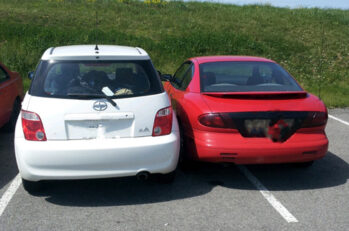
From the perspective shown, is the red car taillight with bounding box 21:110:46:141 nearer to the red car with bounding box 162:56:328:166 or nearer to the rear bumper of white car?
the rear bumper of white car

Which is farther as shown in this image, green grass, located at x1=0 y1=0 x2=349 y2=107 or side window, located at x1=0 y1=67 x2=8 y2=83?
green grass, located at x1=0 y1=0 x2=349 y2=107

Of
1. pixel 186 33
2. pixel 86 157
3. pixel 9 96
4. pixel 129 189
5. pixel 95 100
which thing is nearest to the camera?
pixel 86 157

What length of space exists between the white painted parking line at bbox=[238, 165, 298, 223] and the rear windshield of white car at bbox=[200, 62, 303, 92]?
3.66ft

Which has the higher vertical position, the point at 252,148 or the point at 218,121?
the point at 218,121

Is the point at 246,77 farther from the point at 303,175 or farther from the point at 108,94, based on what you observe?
the point at 108,94

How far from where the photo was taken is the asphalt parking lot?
4.01m

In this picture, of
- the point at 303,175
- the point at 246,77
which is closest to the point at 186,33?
the point at 246,77

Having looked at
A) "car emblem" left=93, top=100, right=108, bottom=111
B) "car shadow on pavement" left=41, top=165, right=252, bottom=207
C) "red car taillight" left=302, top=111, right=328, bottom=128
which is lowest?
"car shadow on pavement" left=41, top=165, right=252, bottom=207

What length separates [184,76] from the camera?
6.26 meters

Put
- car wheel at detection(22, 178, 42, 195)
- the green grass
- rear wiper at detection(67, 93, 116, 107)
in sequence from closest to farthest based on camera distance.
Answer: rear wiper at detection(67, 93, 116, 107), car wheel at detection(22, 178, 42, 195), the green grass

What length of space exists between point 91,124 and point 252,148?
174 cm

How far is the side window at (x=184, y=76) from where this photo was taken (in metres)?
5.95

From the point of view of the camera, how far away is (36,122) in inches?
163

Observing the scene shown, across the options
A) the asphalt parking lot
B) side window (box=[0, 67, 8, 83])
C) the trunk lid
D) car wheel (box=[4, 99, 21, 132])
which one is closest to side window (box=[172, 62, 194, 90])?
the trunk lid
